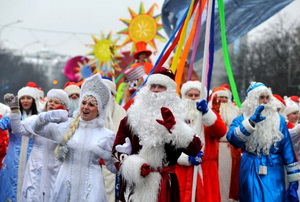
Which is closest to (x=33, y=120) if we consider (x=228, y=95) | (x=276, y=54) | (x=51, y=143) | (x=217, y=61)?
(x=51, y=143)

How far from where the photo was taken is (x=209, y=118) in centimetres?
738

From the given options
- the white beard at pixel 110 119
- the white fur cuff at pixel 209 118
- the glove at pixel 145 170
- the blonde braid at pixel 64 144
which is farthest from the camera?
the white beard at pixel 110 119

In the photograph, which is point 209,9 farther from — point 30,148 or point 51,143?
point 30,148

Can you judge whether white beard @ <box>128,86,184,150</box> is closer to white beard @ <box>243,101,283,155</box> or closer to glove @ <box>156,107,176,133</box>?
glove @ <box>156,107,176,133</box>

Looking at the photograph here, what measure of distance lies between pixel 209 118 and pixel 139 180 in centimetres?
196

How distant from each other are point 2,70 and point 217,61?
3347cm

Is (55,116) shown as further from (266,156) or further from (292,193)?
(292,193)

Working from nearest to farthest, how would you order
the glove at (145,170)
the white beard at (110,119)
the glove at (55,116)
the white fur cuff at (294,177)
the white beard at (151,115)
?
the glove at (145,170)
the white beard at (151,115)
the glove at (55,116)
the white fur cuff at (294,177)
the white beard at (110,119)

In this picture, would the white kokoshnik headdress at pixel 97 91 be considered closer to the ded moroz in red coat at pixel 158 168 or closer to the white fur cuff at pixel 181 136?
the ded moroz in red coat at pixel 158 168

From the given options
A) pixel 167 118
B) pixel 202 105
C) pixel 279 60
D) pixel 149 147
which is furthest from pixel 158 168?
pixel 279 60

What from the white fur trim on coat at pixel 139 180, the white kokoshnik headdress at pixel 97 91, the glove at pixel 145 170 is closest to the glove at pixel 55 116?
the white kokoshnik headdress at pixel 97 91

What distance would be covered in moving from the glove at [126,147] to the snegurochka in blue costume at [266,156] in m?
2.01

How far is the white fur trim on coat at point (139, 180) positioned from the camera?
563 cm

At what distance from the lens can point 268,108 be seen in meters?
7.84
